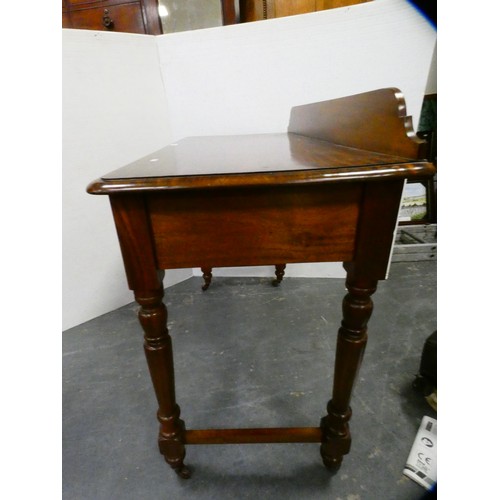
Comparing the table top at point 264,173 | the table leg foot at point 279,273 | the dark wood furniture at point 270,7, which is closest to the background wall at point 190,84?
the table leg foot at point 279,273

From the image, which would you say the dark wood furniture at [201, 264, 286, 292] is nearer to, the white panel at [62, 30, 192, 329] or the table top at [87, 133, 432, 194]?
the white panel at [62, 30, 192, 329]

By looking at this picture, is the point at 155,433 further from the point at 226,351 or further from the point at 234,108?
the point at 234,108

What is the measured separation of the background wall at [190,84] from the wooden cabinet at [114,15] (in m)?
1.03

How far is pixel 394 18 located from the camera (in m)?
1.23

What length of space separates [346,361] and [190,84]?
141cm

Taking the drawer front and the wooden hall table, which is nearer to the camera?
the wooden hall table

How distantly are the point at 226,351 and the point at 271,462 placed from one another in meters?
0.45

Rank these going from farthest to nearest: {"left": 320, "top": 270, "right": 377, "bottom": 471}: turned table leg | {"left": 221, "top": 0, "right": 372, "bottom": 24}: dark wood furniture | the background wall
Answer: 1. {"left": 221, "top": 0, "right": 372, "bottom": 24}: dark wood furniture
2. the background wall
3. {"left": 320, "top": 270, "right": 377, "bottom": 471}: turned table leg

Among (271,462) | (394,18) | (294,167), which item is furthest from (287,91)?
(271,462)

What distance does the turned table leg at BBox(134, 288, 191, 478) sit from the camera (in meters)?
0.62

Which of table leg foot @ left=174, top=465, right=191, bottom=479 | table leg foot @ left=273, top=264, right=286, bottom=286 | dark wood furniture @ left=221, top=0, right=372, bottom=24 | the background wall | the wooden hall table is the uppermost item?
dark wood furniture @ left=221, top=0, right=372, bottom=24

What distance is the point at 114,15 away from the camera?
2268mm

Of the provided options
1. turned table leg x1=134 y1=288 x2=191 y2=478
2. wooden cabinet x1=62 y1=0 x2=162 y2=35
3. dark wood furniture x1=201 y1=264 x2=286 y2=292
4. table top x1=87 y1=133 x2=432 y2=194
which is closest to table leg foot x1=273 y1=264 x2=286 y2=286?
dark wood furniture x1=201 y1=264 x2=286 y2=292

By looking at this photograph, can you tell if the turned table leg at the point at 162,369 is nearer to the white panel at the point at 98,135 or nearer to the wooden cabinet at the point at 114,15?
the white panel at the point at 98,135
